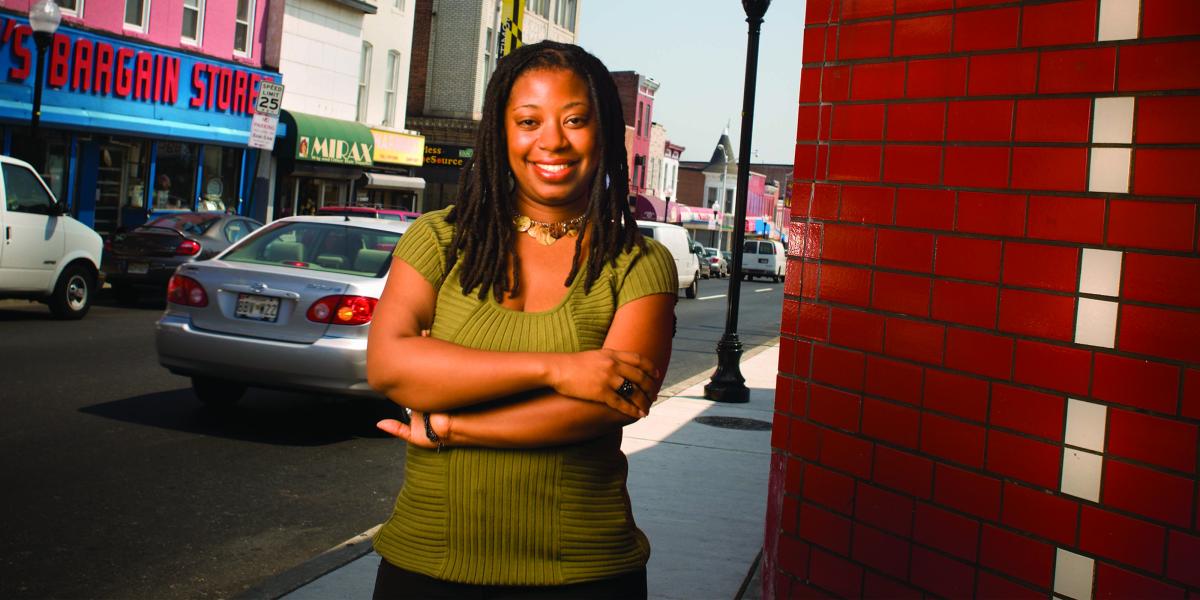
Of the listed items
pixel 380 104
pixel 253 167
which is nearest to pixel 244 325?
pixel 253 167

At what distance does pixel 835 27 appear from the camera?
3562mm

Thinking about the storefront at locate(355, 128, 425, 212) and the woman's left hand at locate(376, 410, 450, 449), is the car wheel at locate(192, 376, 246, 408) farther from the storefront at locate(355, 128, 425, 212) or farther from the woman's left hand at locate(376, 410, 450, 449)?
the storefront at locate(355, 128, 425, 212)

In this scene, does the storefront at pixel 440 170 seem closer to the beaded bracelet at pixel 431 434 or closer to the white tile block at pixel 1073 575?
the white tile block at pixel 1073 575

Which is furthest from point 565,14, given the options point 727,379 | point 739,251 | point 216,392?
point 216,392

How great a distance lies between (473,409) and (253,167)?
26.9 m

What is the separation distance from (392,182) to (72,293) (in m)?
19.9

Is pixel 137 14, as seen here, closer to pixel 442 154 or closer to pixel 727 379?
pixel 442 154

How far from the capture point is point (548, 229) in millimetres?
2346

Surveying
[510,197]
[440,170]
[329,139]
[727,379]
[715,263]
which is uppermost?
[440,170]

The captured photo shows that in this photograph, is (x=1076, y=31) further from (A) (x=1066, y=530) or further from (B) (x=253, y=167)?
(B) (x=253, y=167)

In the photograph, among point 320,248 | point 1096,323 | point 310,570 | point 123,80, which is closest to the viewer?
point 1096,323

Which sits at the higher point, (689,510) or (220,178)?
(220,178)

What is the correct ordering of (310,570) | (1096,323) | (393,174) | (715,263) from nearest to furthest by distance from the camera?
1. (1096,323)
2. (310,570)
3. (393,174)
4. (715,263)

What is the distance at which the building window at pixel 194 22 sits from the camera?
24812mm
